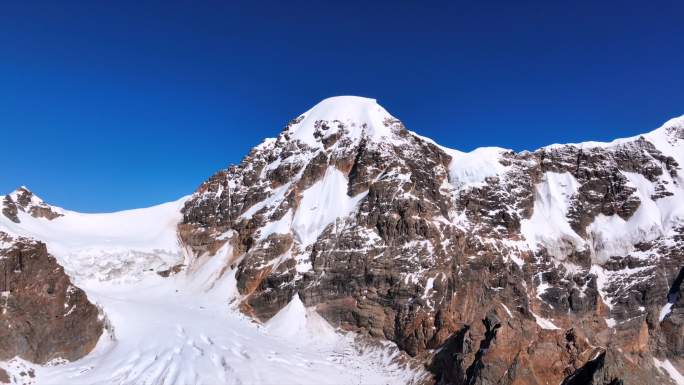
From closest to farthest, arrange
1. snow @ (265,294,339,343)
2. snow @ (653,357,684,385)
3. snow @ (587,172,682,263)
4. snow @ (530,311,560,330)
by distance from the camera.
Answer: snow @ (265,294,339,343) → snow @ (653,357,684,385) → snow @ (530,311,560,330) → snow @ (587,172,682,263)

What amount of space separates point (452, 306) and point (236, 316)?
2916 centimetres

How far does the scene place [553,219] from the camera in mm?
92562

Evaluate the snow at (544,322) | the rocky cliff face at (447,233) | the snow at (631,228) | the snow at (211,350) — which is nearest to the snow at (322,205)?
the rocky cliff face at (447,233)

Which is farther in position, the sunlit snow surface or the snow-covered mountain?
the snow-covered mountain

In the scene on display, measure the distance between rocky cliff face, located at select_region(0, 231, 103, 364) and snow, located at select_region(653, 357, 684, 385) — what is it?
72.7m

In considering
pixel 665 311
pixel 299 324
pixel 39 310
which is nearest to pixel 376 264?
pixel 299 324

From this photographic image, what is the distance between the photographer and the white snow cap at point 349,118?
9656cm

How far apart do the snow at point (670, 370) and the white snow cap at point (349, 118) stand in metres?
53.0

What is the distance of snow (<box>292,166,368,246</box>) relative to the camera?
82250 millimetres

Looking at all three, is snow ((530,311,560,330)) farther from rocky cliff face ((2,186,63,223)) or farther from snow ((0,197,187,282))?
rocky cliff face ((2,186,63,223))

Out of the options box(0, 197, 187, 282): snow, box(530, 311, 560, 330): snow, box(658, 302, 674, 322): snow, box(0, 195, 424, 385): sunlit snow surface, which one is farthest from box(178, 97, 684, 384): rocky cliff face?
box(0, 197, 187, 282): snow

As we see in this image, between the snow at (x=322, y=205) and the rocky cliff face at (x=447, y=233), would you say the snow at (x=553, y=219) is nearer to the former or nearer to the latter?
the rocky cliff face at (x=447, y=233)

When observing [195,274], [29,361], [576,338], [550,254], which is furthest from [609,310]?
[29,361]

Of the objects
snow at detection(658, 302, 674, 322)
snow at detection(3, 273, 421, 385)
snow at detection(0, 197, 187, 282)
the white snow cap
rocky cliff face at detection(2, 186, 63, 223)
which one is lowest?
snow at detection(3, 273, 421, 385)
